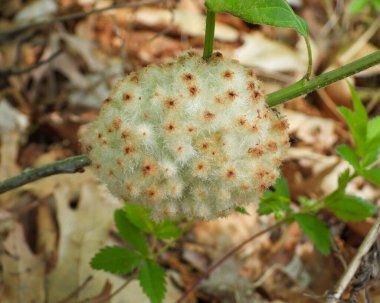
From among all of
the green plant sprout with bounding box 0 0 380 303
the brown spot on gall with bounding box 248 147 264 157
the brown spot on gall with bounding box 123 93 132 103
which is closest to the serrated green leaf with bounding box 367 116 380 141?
the green plant sprout with bounding box 0 0 380 303

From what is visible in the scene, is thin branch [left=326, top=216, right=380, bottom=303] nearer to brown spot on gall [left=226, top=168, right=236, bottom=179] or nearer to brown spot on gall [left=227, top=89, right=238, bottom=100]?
brown spot on gall [left=226, top=168, right=236, bottom=179]

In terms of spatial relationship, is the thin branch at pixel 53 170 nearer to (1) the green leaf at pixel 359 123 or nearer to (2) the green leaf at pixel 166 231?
(2) the green leaf at pixel 166 231

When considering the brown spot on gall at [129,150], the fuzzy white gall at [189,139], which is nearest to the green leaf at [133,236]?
the fuzzy white gall at [189,139]

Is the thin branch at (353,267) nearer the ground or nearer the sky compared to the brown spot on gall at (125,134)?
nearer the ground

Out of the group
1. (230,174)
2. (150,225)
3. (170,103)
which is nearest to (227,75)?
(170,103)

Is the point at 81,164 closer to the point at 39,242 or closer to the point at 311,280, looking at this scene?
the point at 39,242
